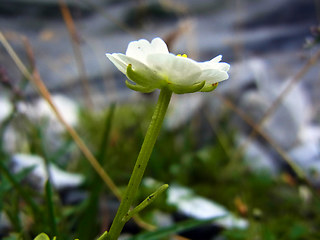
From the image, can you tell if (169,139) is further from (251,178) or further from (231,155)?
(251,178)

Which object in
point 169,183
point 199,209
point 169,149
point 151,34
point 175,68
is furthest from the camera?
point 151,34

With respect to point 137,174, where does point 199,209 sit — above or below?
above

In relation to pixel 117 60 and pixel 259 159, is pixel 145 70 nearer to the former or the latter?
pixel 117 60

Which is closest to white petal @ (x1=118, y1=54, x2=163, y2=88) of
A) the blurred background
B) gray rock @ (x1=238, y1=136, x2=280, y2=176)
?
the blurred background

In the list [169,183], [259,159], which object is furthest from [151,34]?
[169,183]

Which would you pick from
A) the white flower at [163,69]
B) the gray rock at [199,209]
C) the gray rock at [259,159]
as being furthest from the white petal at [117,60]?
the gray rock at [259,159]

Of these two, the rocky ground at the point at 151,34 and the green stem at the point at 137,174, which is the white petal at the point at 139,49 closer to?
the green stem at the point at 137,174
